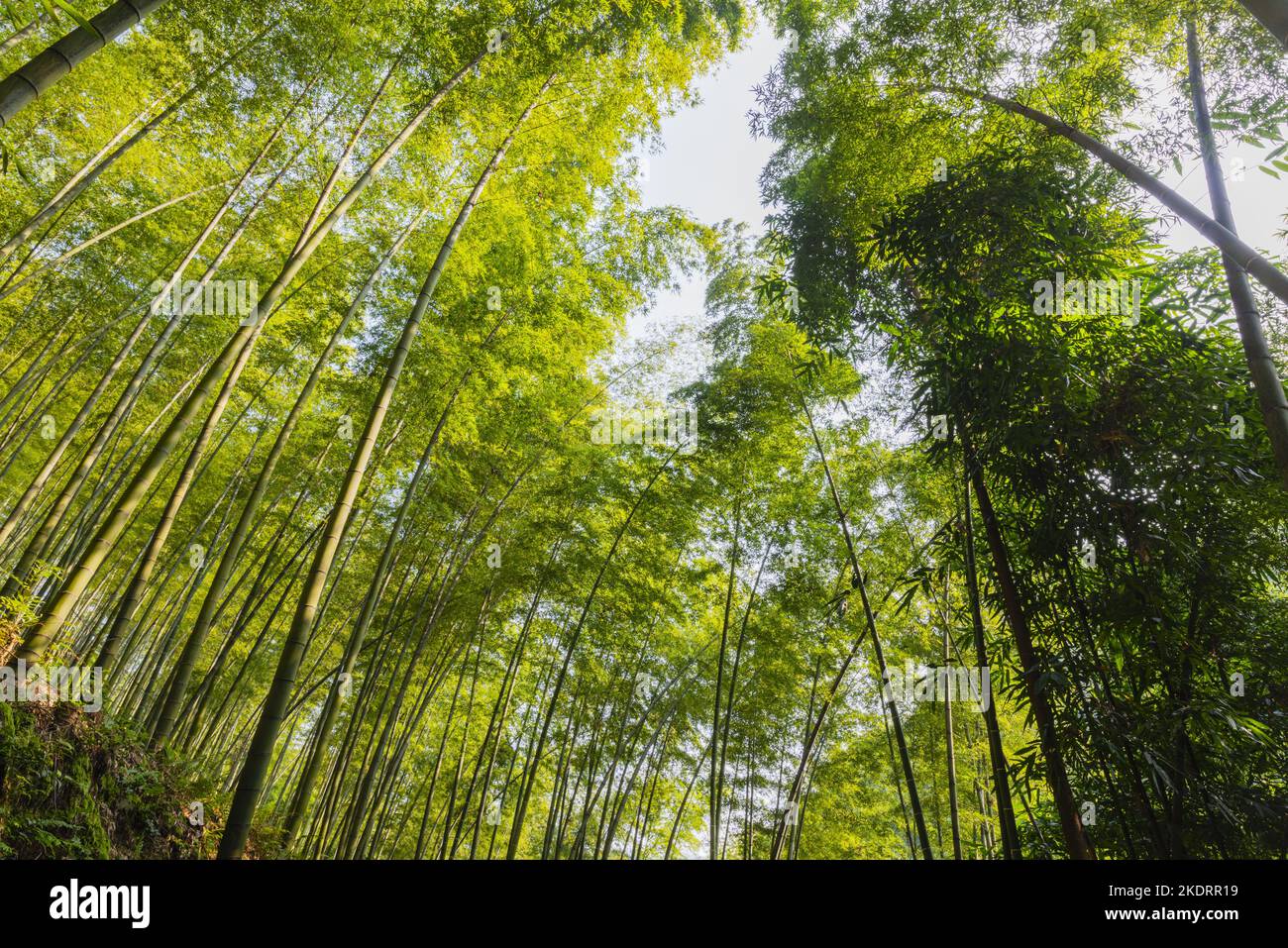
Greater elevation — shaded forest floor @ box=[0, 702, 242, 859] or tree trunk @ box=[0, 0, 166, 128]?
tree trunk @ box=[0, 0, 166, 128]

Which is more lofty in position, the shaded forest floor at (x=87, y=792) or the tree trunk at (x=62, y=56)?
the tree trunk at (x=62, y=56)

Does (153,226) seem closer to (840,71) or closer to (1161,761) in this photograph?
(840,71)

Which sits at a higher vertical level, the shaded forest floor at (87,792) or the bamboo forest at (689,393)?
the bamboo forest at (689,393)

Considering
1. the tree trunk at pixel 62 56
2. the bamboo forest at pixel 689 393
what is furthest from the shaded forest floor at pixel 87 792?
the tree trunk at pixel 62 56

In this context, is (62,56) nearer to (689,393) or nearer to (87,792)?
(87,792)

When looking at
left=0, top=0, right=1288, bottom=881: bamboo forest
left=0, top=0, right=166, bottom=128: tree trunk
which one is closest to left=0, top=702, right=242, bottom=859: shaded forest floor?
left=0, top=0, right=1288, bottom=881: bamboo forest

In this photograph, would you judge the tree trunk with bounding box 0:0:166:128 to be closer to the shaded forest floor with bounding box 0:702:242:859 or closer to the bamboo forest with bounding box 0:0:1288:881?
the bamboo forest with bounding box 0:0:1288:881

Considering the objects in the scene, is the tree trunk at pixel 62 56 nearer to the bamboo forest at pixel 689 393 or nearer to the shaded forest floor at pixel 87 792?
the bamboo forest at pixel 689 393

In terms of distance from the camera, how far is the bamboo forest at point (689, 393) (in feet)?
8.86

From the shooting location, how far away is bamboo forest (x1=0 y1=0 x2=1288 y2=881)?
2.70 m

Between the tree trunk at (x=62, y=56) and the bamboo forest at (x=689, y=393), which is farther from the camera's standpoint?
the bamboo forest at (x=689, y=393)

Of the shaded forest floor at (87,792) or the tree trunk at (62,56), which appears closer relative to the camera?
the tree trunk at (62,56)

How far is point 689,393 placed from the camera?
21.8ft
